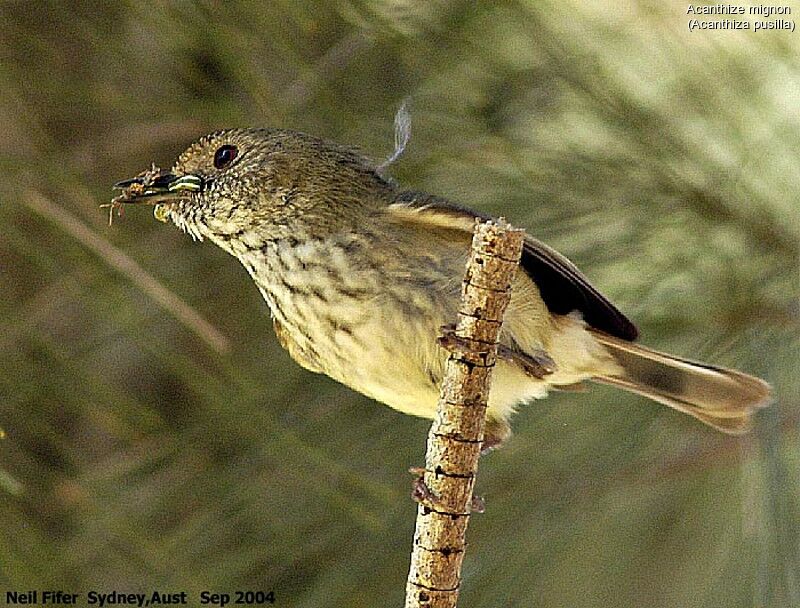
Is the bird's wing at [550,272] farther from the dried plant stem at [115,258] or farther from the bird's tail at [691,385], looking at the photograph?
the dried plant stem at [115,258]

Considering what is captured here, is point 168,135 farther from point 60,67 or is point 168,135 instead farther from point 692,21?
point 692,21

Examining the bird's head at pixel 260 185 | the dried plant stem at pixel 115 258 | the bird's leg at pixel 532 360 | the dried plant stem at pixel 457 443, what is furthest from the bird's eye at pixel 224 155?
the dried plant stem at pixel 457 443

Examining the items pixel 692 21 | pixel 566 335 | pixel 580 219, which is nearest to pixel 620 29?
pixel 692 21

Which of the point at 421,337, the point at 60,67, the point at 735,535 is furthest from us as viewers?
the point at 60,67

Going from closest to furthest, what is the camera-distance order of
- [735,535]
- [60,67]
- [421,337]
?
[421,337], [735,535], [60,67]

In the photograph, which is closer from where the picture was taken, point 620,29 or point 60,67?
point 620,29

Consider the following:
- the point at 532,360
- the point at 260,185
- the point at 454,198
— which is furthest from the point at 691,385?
the point at 260,185

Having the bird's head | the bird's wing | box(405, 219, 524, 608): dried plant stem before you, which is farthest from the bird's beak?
box(405, 219, 524, 608): dried plant stem

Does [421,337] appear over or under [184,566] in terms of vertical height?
over

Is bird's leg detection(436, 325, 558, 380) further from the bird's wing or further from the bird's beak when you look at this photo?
the bird's beak
